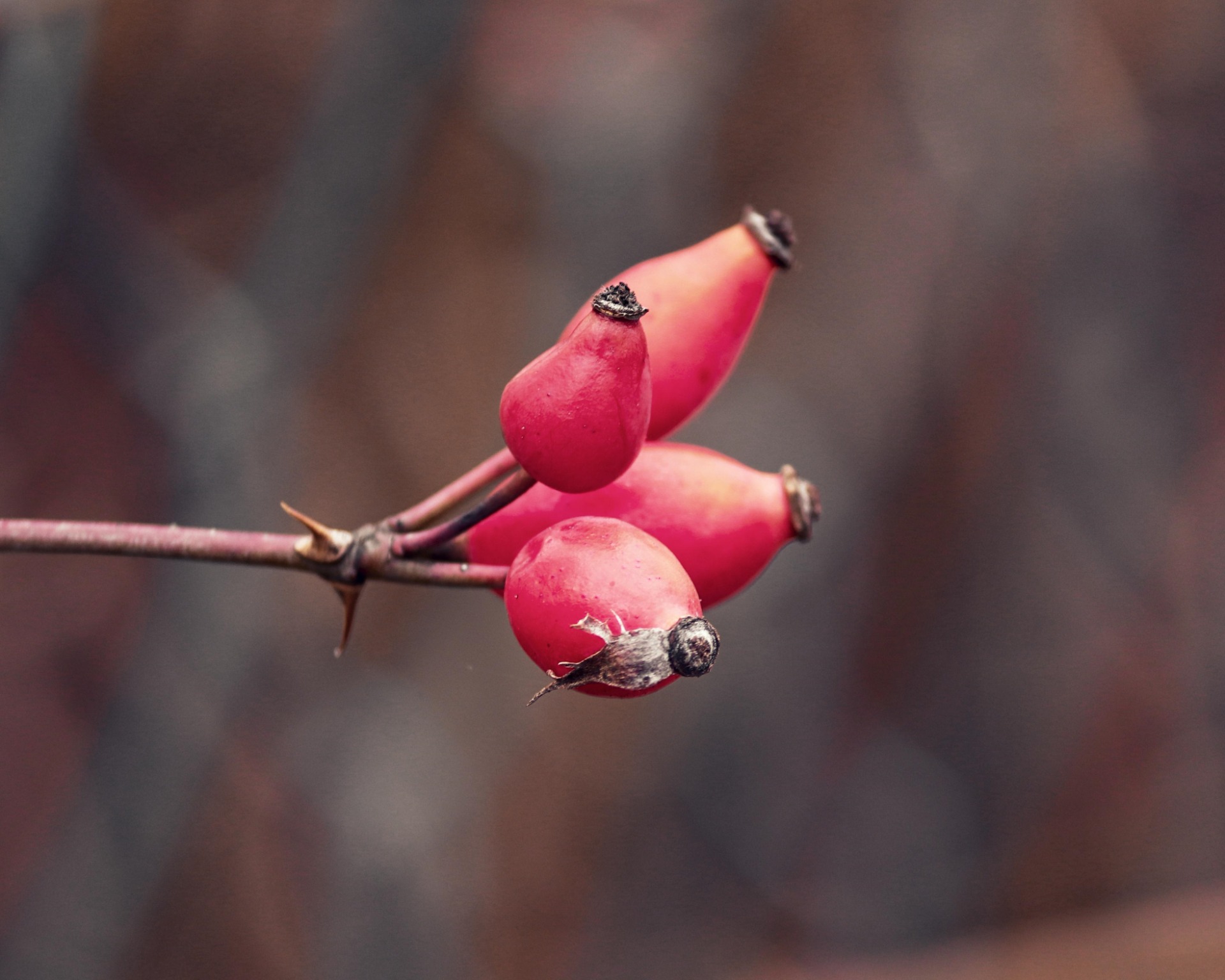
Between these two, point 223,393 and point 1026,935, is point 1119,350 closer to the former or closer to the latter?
point 1026,935

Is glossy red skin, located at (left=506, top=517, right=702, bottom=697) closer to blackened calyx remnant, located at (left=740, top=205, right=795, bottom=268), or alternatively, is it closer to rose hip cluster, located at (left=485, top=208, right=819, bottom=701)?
rose hip cluster, located at (left=485, top=208, right=819, bottom=701)

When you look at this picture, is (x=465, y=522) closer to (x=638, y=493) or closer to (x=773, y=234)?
(x=638, y=493)

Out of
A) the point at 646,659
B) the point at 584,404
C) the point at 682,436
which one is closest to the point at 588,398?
the point at 584,404

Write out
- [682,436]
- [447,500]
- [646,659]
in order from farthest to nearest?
[682,436]
[447,500]
[646,659]

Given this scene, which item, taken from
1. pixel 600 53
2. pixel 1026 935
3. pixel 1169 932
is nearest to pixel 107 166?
pixel 600 53

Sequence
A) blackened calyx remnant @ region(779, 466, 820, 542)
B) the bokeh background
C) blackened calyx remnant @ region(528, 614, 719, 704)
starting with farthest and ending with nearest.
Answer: the bokeh background < blackened calyx remnant @ region(779, 466, 820, 542) < blackened calyx remnant @ region(528, 614, 719, 704)

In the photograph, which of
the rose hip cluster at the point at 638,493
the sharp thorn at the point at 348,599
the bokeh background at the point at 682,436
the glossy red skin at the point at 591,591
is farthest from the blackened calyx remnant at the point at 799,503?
the bokeh background at the point at 682,436

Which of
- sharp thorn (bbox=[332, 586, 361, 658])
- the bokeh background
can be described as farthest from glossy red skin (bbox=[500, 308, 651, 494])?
the bokeh background
